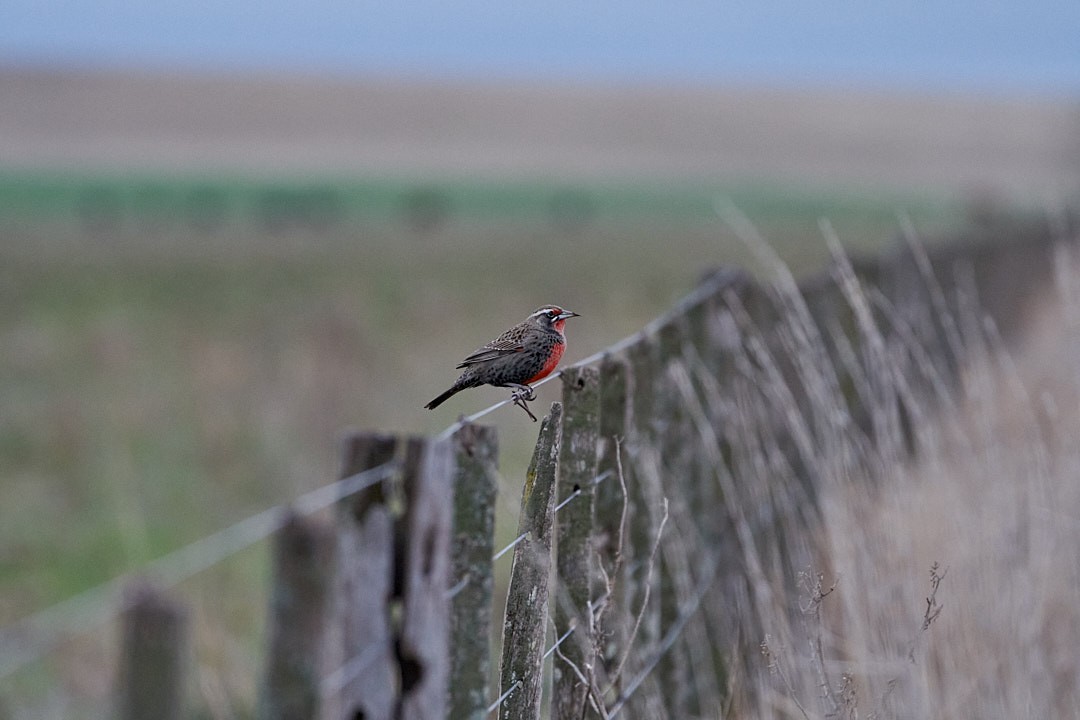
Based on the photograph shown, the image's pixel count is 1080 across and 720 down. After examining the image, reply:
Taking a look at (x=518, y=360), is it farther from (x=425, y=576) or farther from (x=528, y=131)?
(x=528, y=131)

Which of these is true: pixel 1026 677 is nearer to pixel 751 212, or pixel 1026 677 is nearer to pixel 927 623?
pixel 927 623

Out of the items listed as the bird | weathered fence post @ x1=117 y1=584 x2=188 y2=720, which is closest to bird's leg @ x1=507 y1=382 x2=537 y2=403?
the bird

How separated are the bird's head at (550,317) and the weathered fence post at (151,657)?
1616 millimetres

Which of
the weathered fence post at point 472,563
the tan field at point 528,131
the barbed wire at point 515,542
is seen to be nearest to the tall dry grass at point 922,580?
the barbed wire at point 515,542

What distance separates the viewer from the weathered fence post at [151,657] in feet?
4.92

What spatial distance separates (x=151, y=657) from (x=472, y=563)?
1063 mm

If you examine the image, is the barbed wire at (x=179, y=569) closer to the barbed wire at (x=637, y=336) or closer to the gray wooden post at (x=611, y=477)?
the barbed wire at (x=637, y=336)

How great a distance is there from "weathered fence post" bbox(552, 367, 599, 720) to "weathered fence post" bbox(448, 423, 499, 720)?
57 cm

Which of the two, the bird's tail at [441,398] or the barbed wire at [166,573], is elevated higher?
the bird's tail at [441,398]

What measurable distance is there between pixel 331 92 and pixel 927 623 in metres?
107

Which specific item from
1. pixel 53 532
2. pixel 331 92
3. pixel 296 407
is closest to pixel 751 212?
pixel 296 407

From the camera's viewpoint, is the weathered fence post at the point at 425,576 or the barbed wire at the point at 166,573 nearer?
the barbed wire at the point at 166,573

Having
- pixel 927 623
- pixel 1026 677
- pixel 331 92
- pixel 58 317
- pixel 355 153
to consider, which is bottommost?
pixel 1026 677

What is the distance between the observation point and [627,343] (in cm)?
377
